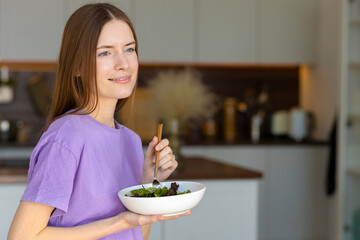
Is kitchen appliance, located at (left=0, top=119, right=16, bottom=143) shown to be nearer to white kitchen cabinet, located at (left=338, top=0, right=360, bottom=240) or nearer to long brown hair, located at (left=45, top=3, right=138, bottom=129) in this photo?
white kitchen cabinet, located at (left=338, top=0, right=360, bottom=240)

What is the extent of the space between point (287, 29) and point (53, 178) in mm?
3924

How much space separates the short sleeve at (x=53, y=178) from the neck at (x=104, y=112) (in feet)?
0.58

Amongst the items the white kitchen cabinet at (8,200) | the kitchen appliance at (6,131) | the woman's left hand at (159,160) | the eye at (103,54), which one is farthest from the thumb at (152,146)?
the kitchen appliance at (6,131)

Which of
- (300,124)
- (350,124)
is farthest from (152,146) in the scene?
(300,124)

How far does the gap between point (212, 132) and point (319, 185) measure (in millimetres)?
1095

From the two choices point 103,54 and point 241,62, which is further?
point 241,62

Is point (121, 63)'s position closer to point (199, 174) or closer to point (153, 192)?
point (153, 192)

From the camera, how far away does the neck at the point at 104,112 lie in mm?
1194

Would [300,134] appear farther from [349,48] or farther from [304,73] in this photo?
[349,48]

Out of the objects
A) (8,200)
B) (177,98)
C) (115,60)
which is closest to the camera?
(115,60)

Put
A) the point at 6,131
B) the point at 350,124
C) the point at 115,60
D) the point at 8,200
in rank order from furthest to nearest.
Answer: the point at 6,131
the point at 350,124
the point at 8,200
the point at 115,60

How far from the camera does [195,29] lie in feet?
14.6

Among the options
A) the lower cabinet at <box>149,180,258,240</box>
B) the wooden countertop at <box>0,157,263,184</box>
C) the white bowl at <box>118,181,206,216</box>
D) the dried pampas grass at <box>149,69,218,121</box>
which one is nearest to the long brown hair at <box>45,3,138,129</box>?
the white bowl at <box>118,181,206,216</box>

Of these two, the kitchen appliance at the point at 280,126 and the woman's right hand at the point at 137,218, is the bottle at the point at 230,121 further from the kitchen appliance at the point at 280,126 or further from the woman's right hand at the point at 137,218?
the woman's right hand at the point at 137,218
